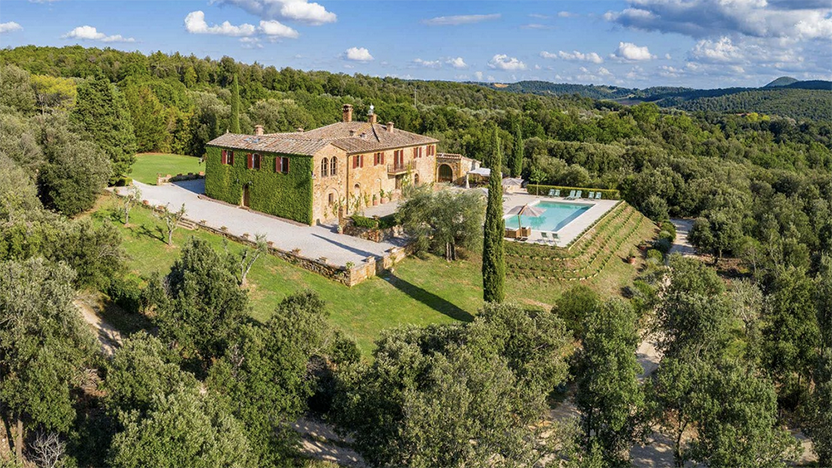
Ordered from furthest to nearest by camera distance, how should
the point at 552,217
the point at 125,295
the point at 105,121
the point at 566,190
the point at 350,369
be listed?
the point at 566,190 < the point at 552,217 < the point at 105,121 < the point at 125,295 < the point at 350,369

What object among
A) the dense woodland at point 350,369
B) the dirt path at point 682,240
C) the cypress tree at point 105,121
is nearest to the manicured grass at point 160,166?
the cypress tree at point 105,121

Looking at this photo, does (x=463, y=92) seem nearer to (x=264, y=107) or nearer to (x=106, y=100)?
(x=264, y=107)

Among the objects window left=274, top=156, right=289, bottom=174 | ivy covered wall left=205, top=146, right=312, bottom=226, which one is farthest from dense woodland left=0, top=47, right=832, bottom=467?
window left=274, top=156, right=289, bottom=174

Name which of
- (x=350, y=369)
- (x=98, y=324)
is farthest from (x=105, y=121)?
(x=350, y=369)

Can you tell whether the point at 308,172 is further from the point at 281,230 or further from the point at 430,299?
the point at 430,299

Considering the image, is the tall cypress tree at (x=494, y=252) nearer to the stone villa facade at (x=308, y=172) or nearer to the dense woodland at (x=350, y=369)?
the dense woodland at (x=350, y=369)

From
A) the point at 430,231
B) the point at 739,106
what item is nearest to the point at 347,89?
the point at 430,231

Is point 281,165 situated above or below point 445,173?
above
